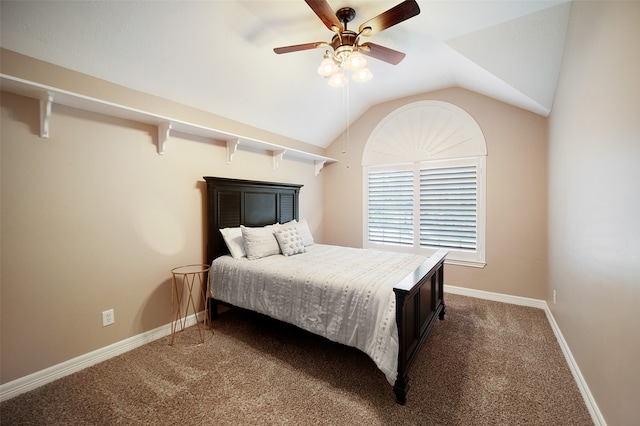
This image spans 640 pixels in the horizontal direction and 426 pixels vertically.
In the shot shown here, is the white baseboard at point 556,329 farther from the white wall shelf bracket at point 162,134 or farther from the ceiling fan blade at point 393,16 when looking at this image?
the white wall shelf bracket at point 162,134

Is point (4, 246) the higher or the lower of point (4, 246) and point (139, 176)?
the lower

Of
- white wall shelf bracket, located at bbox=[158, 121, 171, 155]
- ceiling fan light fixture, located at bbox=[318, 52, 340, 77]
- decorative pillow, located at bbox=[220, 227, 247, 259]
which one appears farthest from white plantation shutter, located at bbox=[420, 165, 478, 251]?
white wall shelf bracket, located at bbox=[158, 121, 171, 155]

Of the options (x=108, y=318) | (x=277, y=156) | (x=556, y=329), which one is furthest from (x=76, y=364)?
(x=556, y=329)

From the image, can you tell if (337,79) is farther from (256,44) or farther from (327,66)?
(256,44)

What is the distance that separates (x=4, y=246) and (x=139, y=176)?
3.21ft

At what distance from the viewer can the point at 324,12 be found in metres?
1.71

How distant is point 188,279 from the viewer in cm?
279

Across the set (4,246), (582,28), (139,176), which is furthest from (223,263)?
(582,28)

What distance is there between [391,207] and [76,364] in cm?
398

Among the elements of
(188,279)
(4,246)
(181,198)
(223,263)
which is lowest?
(188,279)

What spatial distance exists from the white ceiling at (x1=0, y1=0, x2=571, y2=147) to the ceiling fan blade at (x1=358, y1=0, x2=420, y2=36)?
432 mm

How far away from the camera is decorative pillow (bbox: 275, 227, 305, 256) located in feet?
9.78

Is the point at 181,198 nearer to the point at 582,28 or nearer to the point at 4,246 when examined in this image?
the point at 4,246

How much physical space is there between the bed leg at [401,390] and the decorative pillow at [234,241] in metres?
1.90
